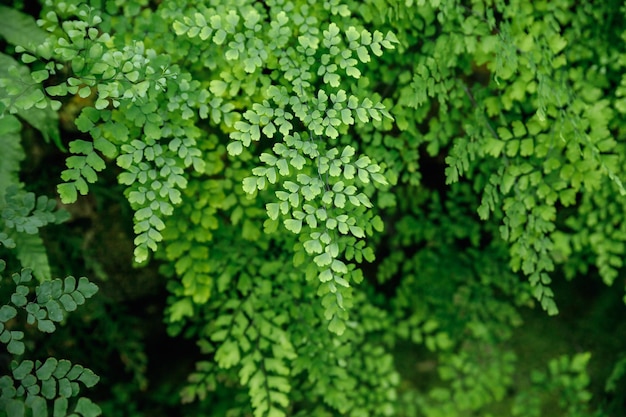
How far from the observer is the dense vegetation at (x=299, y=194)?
162 cm

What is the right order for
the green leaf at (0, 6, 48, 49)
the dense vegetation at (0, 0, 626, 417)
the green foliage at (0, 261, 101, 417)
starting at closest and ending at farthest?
the green foliage at (0, 261, 101, 417) < the dense vegetation at (0, 0, 626, 417) < the green leaf at (0, 6, 48, 49)

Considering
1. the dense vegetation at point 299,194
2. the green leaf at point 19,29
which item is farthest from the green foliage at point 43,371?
the green leaf at point 19,29

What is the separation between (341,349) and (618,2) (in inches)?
75.2

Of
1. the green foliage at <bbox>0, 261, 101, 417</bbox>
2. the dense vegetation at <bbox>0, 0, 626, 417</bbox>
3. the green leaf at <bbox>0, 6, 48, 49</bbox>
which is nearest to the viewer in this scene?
the green foliage at <bbox>0, 261, 101, 417</bbox>

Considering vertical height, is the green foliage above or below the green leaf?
below

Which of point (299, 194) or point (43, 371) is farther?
point (299, 194)

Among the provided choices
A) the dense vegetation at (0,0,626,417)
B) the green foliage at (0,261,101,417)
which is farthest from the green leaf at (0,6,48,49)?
the green foliage at (0,261,101,417)

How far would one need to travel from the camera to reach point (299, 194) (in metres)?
1.68

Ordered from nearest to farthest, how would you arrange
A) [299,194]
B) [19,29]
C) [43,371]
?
[43,371] → [299,194] → [19,29]

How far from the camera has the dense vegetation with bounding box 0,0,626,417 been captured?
162 centimetres

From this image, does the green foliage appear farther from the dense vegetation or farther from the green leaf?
the green leaf

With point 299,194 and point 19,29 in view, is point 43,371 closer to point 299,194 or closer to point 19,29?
point 299,194

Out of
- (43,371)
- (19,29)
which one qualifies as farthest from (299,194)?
(19,29)

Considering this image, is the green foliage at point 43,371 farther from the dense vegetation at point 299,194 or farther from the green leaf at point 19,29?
the green leaf at point 19,29
